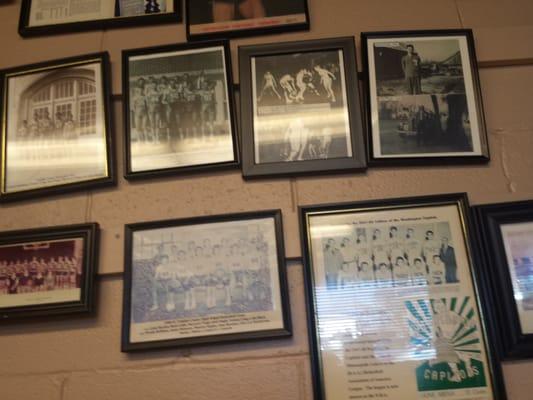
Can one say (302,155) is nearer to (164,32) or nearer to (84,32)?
(164,32)

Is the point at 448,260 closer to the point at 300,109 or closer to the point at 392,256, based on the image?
the point at 392,256

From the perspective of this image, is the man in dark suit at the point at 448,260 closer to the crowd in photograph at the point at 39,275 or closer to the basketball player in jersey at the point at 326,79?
the basketball player in jersey at the point at 326,79

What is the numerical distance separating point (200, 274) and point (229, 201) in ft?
0.62

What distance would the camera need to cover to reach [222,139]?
46.2 inches

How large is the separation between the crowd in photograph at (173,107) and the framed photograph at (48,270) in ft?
0.95

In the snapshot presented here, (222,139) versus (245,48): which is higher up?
(245,48)

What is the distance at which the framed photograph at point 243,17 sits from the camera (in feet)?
4.19

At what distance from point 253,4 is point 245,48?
161 millimetres

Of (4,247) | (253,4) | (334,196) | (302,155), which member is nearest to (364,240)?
(334,196)

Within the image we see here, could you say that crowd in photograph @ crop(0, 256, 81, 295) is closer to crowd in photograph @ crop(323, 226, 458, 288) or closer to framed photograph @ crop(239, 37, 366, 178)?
framed photograph @ crop(239, 37, 366, 178)

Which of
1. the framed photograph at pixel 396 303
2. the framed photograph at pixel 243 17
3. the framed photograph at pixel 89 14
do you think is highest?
the framed photograph at pixel 89 14

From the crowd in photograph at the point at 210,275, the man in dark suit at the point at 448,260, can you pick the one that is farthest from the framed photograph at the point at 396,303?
the crowd in photograph at the point at 210,275

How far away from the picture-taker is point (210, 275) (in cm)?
107

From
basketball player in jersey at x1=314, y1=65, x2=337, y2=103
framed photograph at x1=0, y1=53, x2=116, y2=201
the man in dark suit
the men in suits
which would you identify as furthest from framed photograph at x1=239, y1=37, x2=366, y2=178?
framed photograph at x1=0, y1=53, x2=116, y2=201
